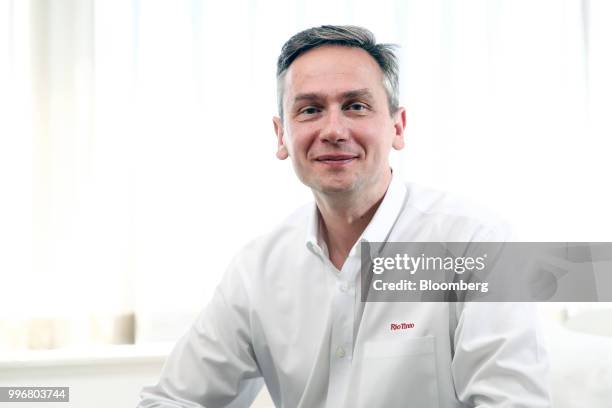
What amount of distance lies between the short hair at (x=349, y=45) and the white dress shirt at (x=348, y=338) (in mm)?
222

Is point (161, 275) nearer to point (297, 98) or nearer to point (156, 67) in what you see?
point (156, 67)

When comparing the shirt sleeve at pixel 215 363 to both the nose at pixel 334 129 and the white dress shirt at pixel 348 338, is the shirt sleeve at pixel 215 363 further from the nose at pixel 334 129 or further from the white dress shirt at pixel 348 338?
the nose at pixel 334 129

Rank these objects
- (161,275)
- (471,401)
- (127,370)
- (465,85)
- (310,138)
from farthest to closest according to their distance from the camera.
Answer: (465,85)
(161,275)
(127,370)
(310,138)
(471,401)

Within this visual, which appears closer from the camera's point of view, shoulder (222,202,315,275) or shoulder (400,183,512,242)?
shoulder (400,183,512,242)

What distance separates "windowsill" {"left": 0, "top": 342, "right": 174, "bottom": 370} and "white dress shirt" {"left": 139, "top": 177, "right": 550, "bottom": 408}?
82 cm

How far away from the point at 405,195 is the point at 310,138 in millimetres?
262

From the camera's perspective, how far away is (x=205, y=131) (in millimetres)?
2504

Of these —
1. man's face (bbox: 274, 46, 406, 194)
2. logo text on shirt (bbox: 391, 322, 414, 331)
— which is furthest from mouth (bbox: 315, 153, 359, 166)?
logo text on shirt (bbox: 391, 322, 414, 331)

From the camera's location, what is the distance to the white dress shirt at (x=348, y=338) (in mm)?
1209

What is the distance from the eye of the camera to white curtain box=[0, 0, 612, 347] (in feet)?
7.83

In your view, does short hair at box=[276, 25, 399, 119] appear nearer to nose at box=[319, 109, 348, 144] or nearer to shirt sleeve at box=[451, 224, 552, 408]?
nose at box=[319, 109, 348, 144]

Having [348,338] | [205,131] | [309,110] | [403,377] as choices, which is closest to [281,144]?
[309,110]

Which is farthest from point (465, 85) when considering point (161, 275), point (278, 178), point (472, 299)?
point (472, 299)

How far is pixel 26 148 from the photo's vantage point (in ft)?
7.77
